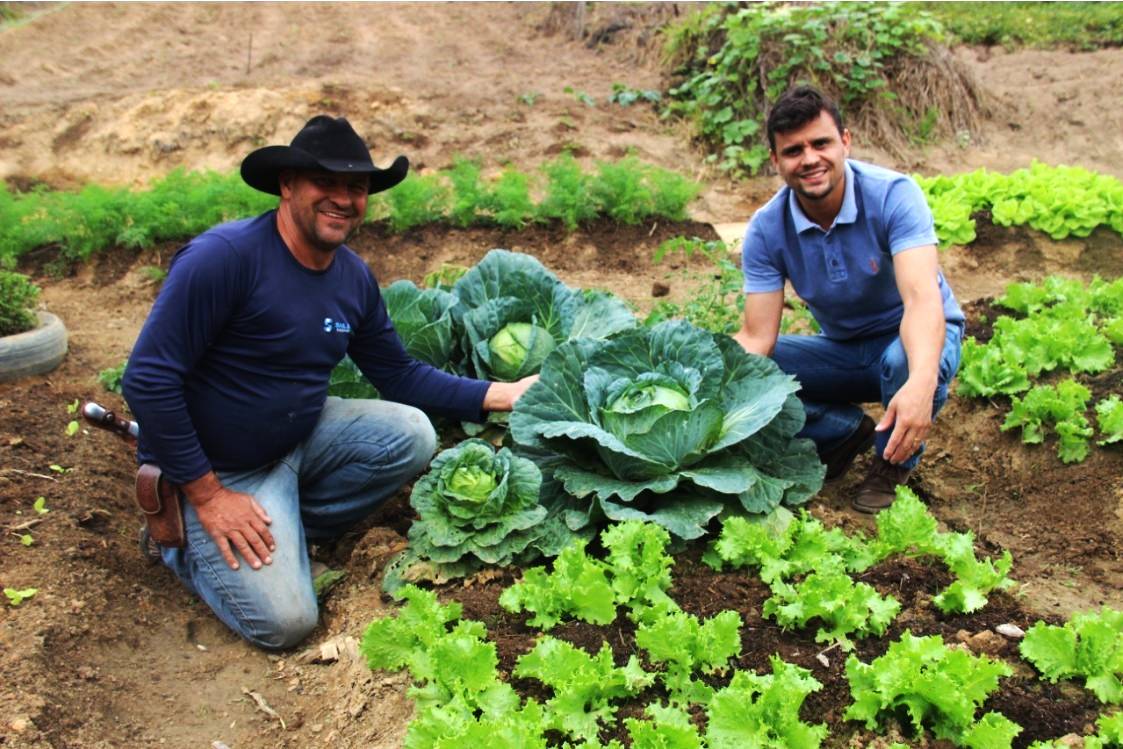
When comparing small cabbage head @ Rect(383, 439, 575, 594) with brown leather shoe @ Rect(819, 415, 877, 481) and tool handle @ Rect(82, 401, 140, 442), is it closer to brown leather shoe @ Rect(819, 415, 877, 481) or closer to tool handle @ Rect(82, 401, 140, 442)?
tool handle @ Rect(82, 401, 140, 442)

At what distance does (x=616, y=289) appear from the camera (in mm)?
7262

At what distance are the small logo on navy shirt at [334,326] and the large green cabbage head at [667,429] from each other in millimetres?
811

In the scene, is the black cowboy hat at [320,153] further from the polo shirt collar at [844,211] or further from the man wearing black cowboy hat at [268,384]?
the polo shirt collar at [844,211]

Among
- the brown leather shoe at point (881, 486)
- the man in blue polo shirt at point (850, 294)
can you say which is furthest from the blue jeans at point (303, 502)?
the brown leather shoe at point (881, 486)

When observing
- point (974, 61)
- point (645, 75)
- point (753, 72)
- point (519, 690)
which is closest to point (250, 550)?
point (519, 690)

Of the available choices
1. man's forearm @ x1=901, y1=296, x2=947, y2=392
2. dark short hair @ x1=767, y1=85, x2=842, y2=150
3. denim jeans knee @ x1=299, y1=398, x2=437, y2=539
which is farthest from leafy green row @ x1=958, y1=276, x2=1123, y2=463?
denim jeans knee @ x1=299, y1=398, x2=437, y2=539

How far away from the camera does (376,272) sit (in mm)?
7617

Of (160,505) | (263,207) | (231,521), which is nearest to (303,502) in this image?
(231,521)

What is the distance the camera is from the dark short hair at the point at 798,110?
394 centimetres

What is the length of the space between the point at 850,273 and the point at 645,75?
9831 millimetres

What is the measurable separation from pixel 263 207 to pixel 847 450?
17.1 feet

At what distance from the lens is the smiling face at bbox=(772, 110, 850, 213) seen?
398cm

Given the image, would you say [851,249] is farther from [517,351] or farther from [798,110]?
[517,351]

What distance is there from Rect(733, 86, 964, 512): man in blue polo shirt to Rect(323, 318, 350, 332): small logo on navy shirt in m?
1.97
